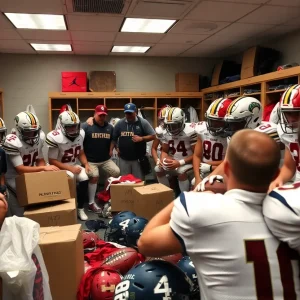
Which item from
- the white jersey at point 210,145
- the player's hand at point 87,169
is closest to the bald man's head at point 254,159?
the white jersey at point 210,145

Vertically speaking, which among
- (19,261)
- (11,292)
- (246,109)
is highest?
(246,109)

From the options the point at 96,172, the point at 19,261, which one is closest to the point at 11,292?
the point at 19,261

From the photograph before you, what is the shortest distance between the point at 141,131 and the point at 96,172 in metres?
0.94

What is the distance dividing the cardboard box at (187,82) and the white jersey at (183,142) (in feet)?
10.6

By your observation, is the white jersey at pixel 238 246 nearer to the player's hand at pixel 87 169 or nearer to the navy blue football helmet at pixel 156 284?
the navy blue football helmet at pixel 156 284

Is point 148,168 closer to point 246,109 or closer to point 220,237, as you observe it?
point 246,109

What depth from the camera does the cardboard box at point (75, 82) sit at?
7172mm

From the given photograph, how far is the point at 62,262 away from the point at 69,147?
266 cm

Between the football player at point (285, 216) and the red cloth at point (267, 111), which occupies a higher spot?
the red cloth at point (267, 111)

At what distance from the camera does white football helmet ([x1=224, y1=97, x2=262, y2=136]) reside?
3268mm

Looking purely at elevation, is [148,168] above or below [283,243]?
below

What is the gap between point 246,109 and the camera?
327 centimetres

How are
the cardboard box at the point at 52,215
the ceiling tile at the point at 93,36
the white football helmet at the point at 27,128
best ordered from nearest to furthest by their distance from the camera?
the cardboard box at the point at 52,215, the white football helmet at the point at 27,128, the ceiling tile at the point at 93,36

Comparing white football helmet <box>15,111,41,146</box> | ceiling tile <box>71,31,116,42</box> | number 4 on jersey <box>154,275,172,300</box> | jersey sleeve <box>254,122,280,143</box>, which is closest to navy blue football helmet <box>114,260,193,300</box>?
number 4 on jersey <box>154,275,172,300</box>
